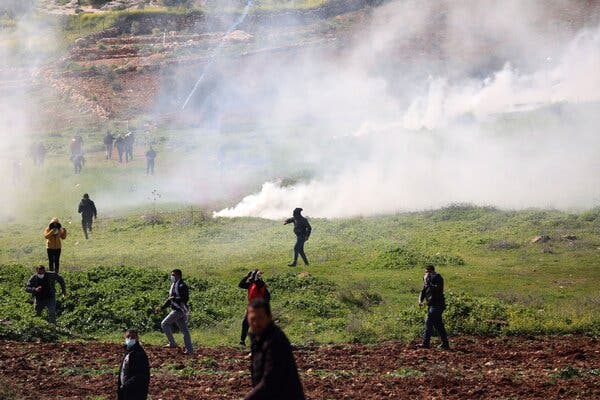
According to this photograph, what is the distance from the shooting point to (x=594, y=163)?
156ft

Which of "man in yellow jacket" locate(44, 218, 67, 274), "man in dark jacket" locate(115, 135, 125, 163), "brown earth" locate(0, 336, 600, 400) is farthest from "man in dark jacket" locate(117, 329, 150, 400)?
"man in dark jacket" locate(115, 135, 125, 163)

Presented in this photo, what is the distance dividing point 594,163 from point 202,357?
33000mm

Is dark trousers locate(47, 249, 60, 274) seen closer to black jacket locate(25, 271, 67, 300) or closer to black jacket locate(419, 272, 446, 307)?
black jacket locate(25, 271, 67, 300)

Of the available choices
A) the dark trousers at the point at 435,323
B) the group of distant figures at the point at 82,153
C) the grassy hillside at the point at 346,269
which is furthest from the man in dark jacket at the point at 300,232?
the group of distant figures at the point at 82,153

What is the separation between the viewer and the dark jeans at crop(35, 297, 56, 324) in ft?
74.1

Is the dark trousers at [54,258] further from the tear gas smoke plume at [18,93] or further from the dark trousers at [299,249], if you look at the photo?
the tear gas smoke plume at [18,93]

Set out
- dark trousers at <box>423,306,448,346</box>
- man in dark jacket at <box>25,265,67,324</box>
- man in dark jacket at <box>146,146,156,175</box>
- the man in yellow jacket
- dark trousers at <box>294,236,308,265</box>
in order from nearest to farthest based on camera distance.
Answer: dark trousers at <box>423,306,448,346</box> → man in dark jacket at <box>25,265,67,324</box> → the man in yellow jacket → dark trousers at <box>294,236,308,265</box> → man in dark jacket at <box>146,146,156,175</box>

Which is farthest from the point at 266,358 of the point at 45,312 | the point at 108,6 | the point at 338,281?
the point at 108,6

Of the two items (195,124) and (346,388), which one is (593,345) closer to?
(346,388)

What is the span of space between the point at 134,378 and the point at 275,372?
17.6 ft

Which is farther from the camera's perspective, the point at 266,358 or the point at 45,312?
the point at 45,312

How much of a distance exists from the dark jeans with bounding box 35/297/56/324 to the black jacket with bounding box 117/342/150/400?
9.17 m

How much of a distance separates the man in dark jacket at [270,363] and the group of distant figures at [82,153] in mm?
44659

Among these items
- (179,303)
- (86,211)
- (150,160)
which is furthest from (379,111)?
(179,303)
